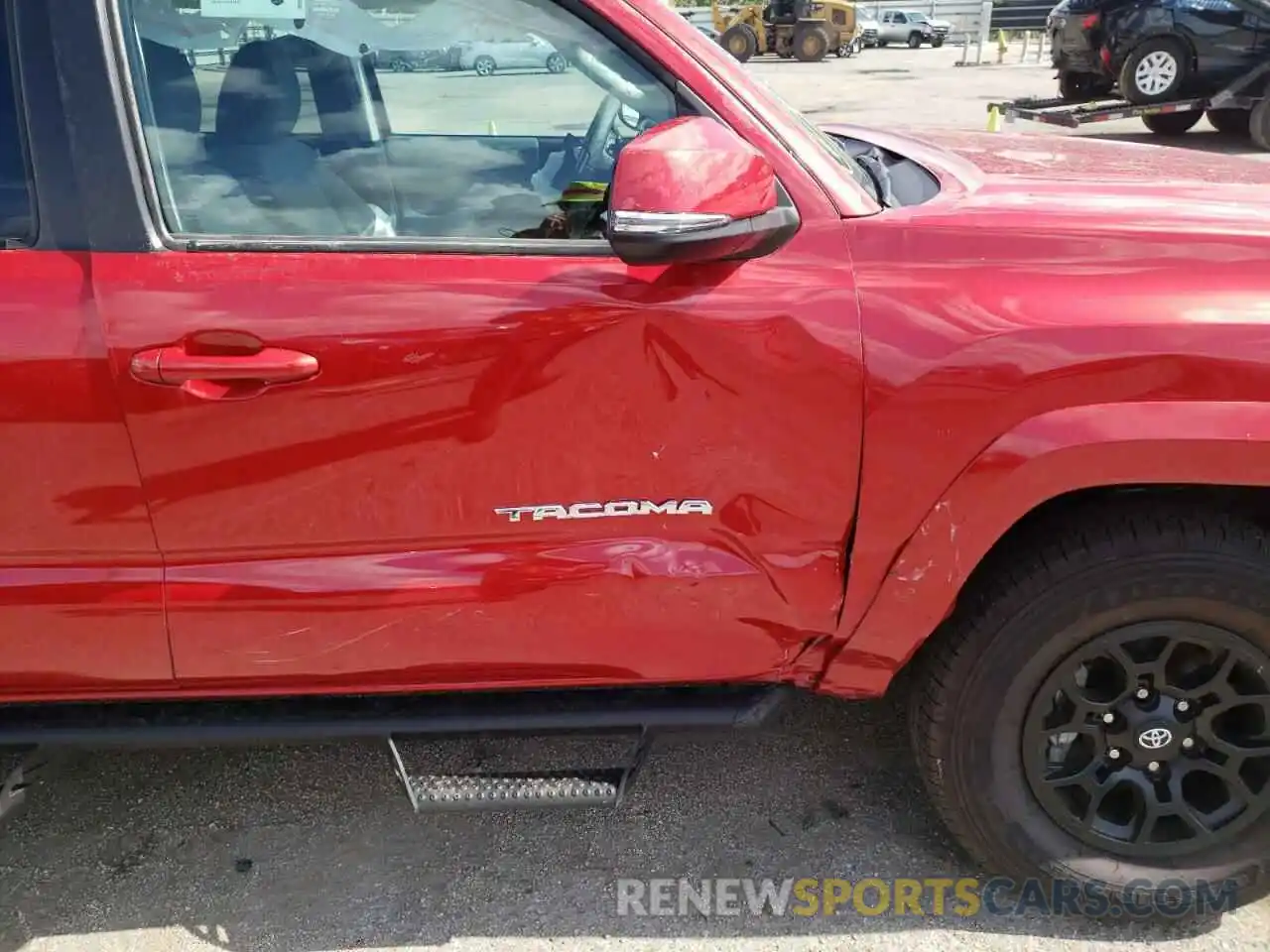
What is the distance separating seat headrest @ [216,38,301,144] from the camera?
2024 mm

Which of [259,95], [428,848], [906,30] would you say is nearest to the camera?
[259,95]

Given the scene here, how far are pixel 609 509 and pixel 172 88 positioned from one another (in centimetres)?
111

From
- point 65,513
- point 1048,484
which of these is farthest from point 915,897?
point 65,513

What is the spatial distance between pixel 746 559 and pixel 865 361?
431 millimetres

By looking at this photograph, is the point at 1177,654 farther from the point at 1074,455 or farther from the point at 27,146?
the point at 27,146

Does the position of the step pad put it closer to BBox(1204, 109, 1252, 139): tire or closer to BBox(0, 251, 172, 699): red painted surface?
BBox(0, 251, 172, 699): red painted surface

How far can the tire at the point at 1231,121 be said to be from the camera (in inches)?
451

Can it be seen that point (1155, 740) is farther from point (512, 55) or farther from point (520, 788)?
point (512, 55)

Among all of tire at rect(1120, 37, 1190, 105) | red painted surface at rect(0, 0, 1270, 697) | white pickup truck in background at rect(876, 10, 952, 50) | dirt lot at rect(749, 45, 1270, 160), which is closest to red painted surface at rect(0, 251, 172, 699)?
red painted surface at rect(0, 0, 1270, 697)

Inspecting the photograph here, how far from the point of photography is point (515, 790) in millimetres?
2203

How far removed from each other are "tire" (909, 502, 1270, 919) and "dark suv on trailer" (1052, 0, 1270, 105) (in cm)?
1055

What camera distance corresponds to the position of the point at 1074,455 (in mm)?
1847

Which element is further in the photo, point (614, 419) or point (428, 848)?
point (428, 848)

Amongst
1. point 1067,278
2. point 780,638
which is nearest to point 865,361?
point 1067,278
